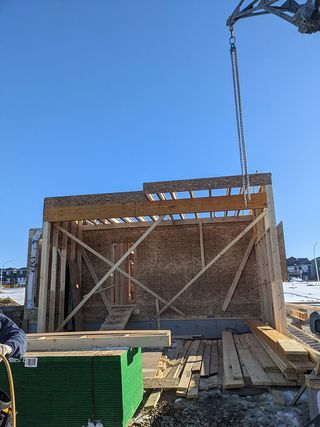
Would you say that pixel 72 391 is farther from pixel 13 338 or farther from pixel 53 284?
pixel 53 284

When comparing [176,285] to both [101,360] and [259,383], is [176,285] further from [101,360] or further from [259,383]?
[101,360]

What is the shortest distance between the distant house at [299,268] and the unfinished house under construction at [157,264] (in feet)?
188

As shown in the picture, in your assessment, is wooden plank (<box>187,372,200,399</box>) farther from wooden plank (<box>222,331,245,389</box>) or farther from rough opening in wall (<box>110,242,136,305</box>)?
→ rough opening in wall (<box>110,242,136,305</box>)

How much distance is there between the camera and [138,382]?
16.7 feet

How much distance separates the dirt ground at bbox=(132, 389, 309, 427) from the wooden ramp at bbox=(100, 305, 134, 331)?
17.3 feet

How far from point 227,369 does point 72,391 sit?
10.3 feet

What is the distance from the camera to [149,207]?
10.2m

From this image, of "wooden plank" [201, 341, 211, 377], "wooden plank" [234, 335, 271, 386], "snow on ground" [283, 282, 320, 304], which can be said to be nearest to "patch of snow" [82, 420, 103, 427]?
"wooden plank" [234, 335, 271, 386]

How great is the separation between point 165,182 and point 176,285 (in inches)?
161

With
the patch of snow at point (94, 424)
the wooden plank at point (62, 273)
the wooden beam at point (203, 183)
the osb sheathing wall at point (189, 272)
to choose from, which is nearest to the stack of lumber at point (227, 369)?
the patch of snow at point (94, 424)

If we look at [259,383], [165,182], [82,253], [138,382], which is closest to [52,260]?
[82,253]

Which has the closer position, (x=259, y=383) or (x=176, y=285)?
(x=259, y=383)

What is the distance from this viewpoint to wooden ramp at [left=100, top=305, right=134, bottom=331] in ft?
35.0

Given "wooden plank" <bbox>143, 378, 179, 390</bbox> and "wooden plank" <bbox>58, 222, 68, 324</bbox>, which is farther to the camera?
"wooden plank" <bbox>58, 222, 68, 324</bbox>
